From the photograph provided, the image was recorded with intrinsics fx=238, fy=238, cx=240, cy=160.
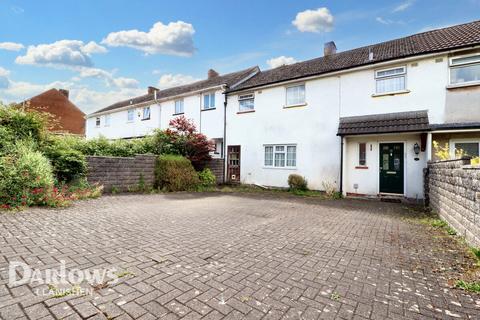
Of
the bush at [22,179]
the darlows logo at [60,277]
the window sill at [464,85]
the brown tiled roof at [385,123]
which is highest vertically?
the window sill at [464,85]

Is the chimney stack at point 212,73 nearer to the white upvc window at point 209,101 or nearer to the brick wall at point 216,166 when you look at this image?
the white upvc window at point 209,101

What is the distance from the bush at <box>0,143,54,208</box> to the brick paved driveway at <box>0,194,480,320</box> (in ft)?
2.35

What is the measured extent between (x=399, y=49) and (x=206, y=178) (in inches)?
478

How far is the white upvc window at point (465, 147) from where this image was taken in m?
9.41

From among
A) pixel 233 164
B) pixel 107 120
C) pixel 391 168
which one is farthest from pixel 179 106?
pixel 391 168

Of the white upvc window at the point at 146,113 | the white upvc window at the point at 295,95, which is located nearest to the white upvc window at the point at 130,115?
the white upvc window at the point at 146,113

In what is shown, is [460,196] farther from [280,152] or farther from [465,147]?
[280,152]

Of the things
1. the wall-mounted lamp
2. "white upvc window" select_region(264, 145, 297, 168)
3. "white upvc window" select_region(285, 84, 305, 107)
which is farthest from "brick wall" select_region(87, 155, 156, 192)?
the wall-mounted lamp

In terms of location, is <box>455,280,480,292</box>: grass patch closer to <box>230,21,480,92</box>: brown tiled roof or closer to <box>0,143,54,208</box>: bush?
<box>0,143,54,208</box>: bush

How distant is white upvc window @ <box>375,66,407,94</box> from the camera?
10781 millimetres

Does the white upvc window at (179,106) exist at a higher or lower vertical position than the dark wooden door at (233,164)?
higher

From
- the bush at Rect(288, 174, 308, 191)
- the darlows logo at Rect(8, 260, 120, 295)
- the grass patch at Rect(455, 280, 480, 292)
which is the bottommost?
the grass patch at Rect(455, 280, 480, 292)

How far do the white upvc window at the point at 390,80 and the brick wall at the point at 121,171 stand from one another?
11.5m

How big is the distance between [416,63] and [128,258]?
12977 millimetres
